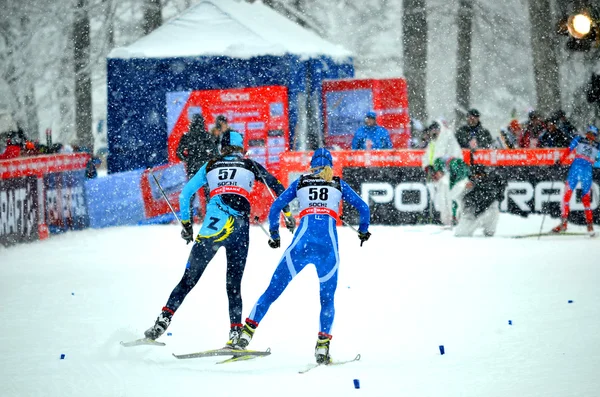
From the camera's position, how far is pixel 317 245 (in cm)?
820

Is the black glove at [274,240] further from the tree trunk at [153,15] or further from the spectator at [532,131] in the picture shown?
the tree trunk at [153,15]

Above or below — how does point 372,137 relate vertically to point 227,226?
above

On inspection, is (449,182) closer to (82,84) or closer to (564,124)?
(564,124)

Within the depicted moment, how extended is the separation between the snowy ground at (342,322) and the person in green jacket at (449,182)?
6.88 feet

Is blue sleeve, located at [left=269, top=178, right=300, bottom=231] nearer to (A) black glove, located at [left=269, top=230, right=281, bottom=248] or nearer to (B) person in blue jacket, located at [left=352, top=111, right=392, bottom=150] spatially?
(A) black glove, located at [left=269, top=230, right=281, bottom=248]

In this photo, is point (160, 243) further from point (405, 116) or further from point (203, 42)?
point (405, 116)

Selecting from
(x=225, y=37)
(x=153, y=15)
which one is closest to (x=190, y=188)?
(x=225, y=37)

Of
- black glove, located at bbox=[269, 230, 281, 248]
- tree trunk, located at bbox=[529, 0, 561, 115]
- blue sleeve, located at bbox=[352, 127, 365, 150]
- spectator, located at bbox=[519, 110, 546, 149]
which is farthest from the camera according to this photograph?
tree trunk, located at bbox=[529, 0, 561, 115]

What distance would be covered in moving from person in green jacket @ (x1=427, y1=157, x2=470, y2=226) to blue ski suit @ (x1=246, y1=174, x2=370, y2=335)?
33.3 ft

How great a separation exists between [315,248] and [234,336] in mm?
1040

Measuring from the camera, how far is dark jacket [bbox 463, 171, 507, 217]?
1728 centimetres

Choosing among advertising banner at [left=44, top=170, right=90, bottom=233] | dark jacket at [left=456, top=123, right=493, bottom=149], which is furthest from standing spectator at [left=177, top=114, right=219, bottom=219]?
dark jacket at [left=456, top=123, right=493, bottom=149]

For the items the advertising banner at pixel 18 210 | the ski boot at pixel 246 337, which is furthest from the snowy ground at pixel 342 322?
the advertising banner at pixel 18 210

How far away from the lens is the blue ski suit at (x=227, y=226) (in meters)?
8.66
